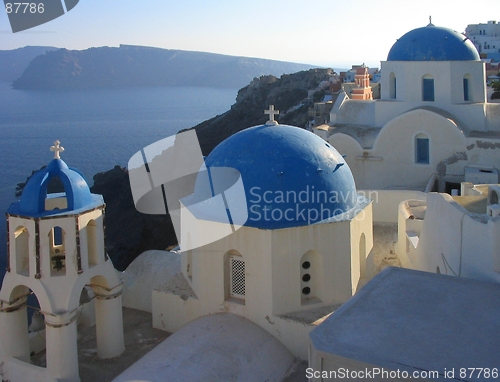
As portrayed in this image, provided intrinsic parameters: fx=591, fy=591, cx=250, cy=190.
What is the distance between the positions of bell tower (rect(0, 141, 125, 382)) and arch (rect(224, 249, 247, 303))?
6.20 feet

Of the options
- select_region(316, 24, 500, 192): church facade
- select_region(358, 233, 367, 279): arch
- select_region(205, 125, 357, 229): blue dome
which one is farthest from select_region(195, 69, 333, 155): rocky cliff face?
select_region(205, 125, 357, 229): blue dome

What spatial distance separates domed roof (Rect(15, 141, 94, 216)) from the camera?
8.17m

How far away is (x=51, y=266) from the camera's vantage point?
872cm

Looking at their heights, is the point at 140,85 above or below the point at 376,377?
above

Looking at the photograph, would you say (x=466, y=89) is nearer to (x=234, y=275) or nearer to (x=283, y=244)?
(x=283, y=244)

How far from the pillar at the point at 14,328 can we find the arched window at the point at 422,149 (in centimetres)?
1156

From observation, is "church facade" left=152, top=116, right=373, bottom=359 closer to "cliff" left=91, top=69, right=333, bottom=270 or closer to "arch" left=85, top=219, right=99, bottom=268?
"arch" left=85, top=219, right=99, bottom=268

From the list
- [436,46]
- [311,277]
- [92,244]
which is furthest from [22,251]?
[436,46]

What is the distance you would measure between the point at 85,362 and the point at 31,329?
61.4 inches

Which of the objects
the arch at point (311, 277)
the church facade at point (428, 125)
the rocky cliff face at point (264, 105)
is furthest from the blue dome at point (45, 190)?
the rocky cliff face at point (264, 105)

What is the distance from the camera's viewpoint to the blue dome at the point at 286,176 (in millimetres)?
8938

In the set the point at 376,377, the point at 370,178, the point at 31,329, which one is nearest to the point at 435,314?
the point at 376,377

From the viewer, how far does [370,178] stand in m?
17.2

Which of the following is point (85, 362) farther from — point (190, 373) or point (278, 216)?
point (278, 216)
